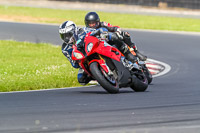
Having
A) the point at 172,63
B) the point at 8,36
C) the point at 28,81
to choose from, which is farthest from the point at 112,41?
the point at 8,36

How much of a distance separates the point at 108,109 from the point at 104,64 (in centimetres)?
195

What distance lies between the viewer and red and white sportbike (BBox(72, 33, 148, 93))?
31.0ft

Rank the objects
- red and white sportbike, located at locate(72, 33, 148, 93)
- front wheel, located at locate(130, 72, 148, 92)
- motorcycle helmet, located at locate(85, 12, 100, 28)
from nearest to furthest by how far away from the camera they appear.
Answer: red and white sportbike, located at locate(72, 33, 148, 93) → front wheel, located at locate(130, 72, 148, 92) → motorcycle helmet, located at locate(85, 12, 100, 28)

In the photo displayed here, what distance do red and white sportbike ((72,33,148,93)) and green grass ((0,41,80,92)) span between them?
2345mm

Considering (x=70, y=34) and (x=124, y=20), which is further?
(x=124, y=20)

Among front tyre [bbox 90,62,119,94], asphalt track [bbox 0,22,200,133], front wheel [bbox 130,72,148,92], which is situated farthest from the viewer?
front wheel [bbox 130,72,148,92]

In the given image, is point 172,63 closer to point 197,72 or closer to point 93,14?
point 197,72

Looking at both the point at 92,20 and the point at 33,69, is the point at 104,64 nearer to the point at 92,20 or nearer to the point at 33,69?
the point at 92,20

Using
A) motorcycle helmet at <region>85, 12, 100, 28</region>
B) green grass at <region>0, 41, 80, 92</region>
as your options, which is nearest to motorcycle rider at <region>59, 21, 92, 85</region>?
motorcycle helmet at <region>85, 12, 100, 28</region>

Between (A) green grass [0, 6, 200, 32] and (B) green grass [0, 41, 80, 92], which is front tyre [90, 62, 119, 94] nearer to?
(B) green grass [0, 41, 80, 92]

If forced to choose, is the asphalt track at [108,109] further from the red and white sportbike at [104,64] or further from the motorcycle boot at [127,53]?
the motorcycle boot at [127,53]

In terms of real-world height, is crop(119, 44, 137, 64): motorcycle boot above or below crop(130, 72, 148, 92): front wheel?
above

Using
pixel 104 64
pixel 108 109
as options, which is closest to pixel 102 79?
pixel 104 64

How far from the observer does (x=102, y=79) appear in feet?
30.6
